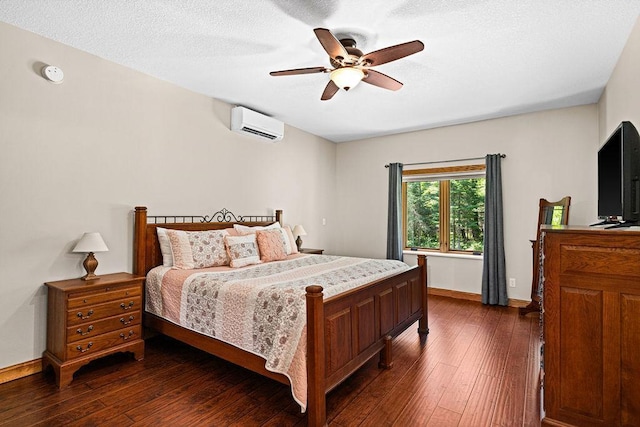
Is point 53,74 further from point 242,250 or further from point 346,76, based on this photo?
point 346,76

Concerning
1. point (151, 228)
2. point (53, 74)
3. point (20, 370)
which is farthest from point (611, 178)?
point (20, 370)

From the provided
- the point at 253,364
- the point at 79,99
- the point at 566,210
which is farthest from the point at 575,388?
the point at 79,99

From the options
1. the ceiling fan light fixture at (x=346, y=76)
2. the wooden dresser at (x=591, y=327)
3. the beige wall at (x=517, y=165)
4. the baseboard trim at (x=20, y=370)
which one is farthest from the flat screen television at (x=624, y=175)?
the baseboard trim at (x=20, y=370)

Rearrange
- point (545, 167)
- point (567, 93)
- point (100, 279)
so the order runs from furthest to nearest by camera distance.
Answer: point (545, 167)
point (567, 93)
point (100, 279)

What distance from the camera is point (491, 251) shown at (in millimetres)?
4480

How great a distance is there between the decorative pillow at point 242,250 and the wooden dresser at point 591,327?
8.29 feet

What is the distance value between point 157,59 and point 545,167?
480cm

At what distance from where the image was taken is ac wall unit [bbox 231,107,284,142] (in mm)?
3996

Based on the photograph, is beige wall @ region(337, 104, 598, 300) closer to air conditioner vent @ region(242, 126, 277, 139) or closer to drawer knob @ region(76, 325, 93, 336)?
air conditioner vent @ region(242, 126, 277, 139)

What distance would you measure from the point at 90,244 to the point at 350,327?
2.23m

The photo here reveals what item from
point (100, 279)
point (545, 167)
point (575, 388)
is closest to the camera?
point (575, 388)

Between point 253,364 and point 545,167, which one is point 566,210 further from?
point 253,364

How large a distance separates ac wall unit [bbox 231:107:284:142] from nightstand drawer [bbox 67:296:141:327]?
2331 millimetres

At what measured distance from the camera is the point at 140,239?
309 cm
